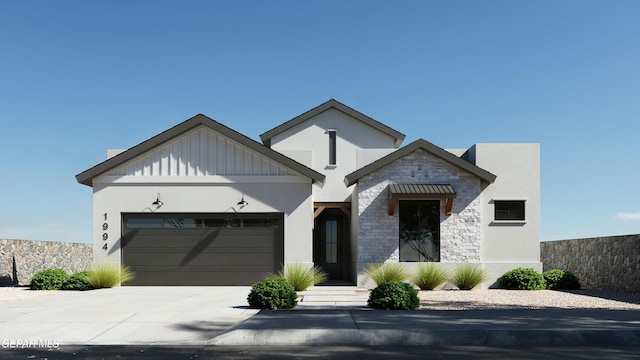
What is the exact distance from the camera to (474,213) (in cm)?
2225

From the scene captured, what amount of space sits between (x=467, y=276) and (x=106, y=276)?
13354 mm

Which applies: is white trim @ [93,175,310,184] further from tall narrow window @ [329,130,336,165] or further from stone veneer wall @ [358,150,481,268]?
tall narrow window @ [329,130,336,165]

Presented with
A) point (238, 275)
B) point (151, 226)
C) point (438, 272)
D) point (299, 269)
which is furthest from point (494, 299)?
point (151, 226)

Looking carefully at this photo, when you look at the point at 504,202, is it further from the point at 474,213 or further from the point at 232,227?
the point at 232,227

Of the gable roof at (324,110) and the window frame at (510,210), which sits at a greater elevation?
the gable roof at (324,110)

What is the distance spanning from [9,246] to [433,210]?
61.1 ft

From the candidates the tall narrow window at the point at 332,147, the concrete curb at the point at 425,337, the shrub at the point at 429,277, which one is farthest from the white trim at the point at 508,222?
the concrete curb at the point at 425,337

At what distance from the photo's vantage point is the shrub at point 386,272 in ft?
67.9

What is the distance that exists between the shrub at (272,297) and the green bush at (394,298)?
2003 millimetres

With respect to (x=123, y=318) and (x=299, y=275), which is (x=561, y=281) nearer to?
(x=299, y=275)

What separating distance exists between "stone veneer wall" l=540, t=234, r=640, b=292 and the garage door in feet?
42.2

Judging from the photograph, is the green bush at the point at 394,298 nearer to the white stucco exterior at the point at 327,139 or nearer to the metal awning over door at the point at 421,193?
the metal awning over door at the point at 421,193

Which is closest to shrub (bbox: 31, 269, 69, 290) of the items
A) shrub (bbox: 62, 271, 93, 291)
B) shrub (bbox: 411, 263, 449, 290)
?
shrub (bbox: 62, 271, 93, 291)

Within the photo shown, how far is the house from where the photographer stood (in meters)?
21.6
